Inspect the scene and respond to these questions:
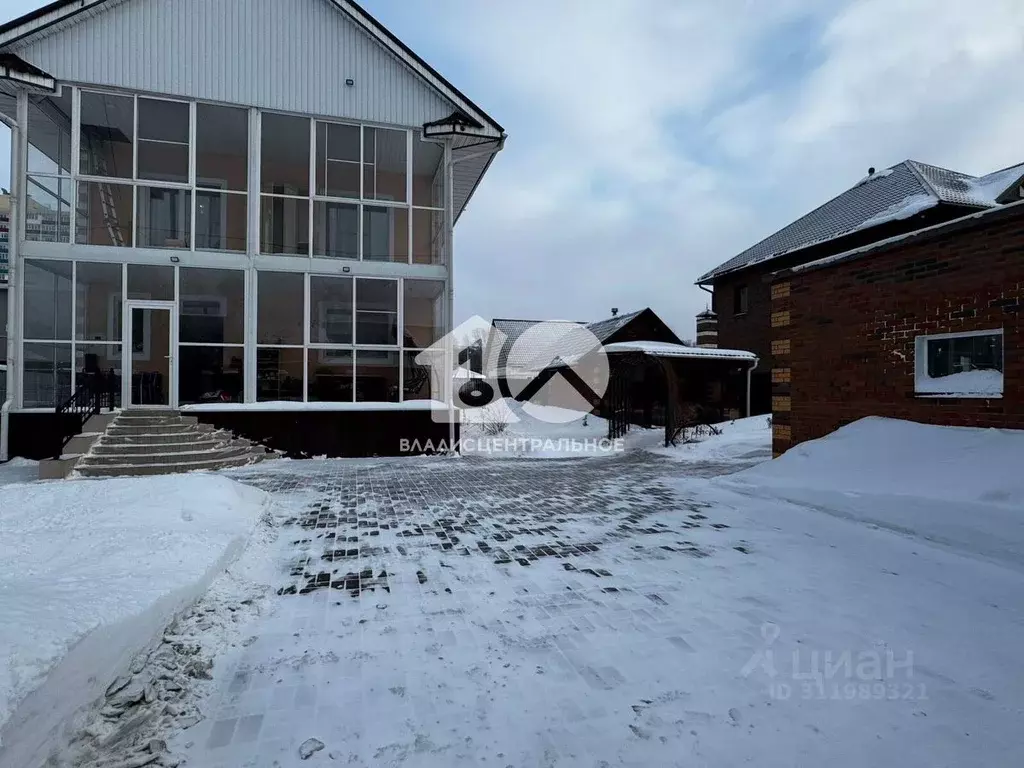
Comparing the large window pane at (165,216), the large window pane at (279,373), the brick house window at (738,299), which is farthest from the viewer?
the brick house window at (738,299)

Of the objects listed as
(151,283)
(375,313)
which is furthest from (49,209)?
(375,313)

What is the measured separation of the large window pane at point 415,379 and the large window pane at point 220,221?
182 inches

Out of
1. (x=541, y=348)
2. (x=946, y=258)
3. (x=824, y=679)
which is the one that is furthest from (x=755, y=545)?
(x=541, y=348)

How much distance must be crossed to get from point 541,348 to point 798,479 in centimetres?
2027

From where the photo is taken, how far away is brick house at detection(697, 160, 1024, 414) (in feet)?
50.9

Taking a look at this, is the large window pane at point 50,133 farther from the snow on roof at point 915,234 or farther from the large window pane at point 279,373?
the snow on roof at point 915,234

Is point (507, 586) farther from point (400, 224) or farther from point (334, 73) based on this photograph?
point (334, 73)

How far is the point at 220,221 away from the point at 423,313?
201 inches

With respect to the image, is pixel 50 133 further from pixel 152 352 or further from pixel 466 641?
pixel 466 641

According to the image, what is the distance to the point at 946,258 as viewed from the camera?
21.0 feet

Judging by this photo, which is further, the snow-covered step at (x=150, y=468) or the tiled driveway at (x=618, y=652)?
the snow-covered step at (x=150, y=468)

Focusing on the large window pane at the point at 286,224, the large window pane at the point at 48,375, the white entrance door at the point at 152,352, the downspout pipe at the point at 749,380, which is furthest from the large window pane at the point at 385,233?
the downspout pipe at the point at 749,380

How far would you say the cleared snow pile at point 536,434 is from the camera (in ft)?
43.0

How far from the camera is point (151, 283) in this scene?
12.0 meters
